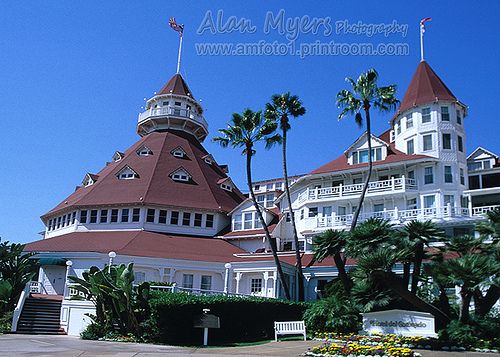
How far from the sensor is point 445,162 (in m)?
42.8

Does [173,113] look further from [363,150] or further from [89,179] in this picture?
[363,150]

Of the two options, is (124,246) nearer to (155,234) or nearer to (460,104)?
(155,234)

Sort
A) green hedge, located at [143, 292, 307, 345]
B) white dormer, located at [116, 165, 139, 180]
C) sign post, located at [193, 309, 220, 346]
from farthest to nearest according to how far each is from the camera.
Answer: white dormer, located at [116, 165, 139, 180]
green hedge, located at [143, 292, 307, 345]
sign post, located at [193, 309, 220, 346]

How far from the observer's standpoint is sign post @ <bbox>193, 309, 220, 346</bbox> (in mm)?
24344

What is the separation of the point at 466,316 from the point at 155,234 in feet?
92.1

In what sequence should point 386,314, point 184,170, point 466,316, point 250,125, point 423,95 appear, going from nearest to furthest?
point 466,316
point 386,314
point 250,125
point 423,95
point 184,170

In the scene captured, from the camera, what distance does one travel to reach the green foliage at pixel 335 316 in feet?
87.7

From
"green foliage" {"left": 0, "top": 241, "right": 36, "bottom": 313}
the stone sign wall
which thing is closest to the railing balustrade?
"green foliage" {"left": 0, "top": 241, "right": 36, "bottom": 313}

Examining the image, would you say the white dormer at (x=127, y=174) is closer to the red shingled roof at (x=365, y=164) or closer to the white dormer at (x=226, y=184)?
the white dormer at (x=226, y=184)

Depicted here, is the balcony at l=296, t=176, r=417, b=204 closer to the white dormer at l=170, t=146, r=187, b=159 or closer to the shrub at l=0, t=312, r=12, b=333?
the white dormer at l=170, t=146, r=187, b=159

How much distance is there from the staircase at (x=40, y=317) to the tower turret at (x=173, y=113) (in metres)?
29.9

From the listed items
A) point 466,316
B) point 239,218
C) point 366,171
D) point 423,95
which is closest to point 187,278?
point 239,218

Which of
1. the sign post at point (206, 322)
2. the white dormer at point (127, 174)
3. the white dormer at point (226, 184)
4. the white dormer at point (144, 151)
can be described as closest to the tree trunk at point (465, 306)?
the sign post at point (206, 322)

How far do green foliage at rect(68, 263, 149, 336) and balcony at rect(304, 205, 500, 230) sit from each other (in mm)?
21659
